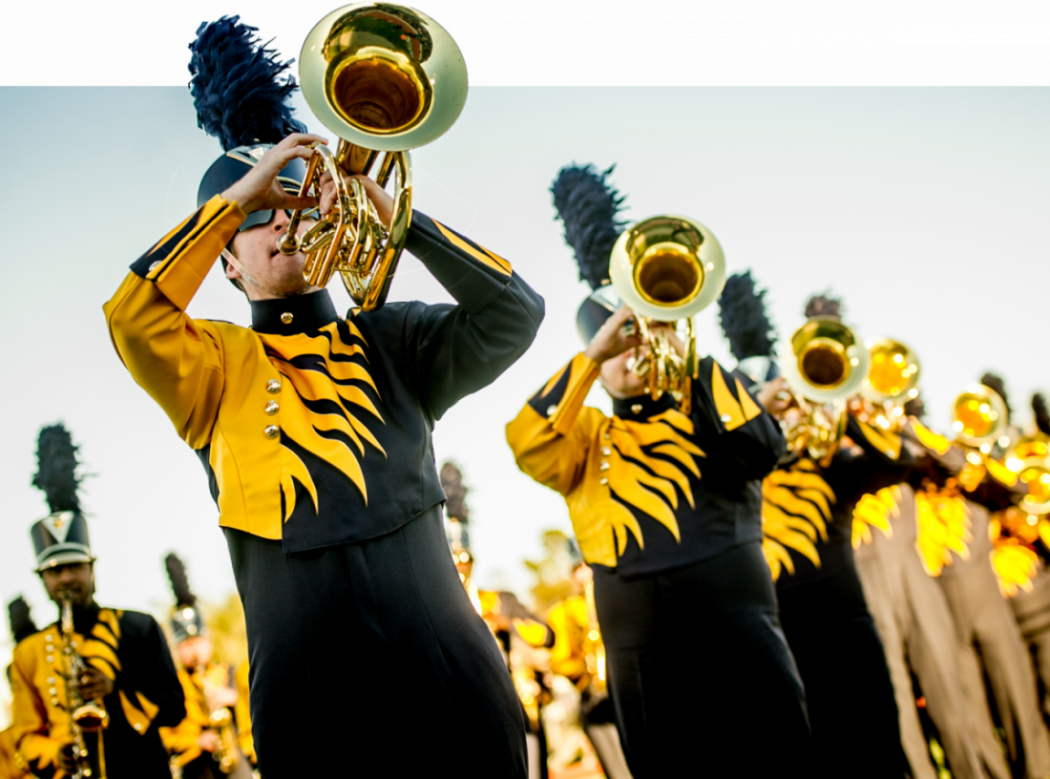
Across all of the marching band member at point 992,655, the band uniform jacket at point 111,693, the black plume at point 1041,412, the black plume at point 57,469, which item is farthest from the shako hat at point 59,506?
the black plume at point 1041,412

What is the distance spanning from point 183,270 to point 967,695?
578 centimetres

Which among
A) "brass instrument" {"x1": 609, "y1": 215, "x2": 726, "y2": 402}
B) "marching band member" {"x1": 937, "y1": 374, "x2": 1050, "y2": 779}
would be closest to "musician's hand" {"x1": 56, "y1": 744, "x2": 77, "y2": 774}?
"brass instrument" {"x1": 609, "y1": 215, "x2": 726, "y2": 402}

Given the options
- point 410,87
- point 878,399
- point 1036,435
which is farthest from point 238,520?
point 1036,435

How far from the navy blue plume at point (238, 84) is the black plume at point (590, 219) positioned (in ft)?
6.37

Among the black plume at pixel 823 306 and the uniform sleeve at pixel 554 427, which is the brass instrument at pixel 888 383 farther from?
the uniform sleeve at pixel 554 427

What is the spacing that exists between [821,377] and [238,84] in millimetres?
3158

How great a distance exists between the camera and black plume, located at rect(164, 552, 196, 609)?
26.6ft

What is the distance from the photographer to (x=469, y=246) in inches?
77.3

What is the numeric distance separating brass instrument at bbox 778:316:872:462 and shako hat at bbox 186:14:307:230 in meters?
2.80

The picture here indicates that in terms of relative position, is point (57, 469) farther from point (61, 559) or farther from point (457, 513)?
point (457, 513)

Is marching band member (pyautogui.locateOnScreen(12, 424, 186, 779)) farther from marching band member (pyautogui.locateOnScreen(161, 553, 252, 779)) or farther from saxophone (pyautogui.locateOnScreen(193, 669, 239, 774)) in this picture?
saxophone (pyautogui.locateOnScreen(193, 669, 239, 774))

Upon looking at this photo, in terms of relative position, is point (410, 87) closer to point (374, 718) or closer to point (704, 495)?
point (374, 718)

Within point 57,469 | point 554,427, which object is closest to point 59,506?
point 57,469

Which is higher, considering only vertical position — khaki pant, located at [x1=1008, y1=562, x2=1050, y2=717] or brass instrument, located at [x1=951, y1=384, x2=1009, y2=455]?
brass instrument, located at [x1=951, y1=384, x2=1009, y2=455]
